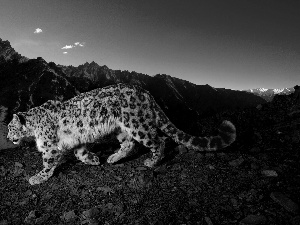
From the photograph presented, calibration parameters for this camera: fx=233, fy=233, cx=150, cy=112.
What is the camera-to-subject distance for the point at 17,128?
21.5ft

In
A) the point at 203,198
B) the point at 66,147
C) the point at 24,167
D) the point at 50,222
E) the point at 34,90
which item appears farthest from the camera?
the point at 34,90

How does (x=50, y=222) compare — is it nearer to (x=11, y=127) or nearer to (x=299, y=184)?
(x=11, y=127)

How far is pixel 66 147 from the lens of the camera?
21.2 ft

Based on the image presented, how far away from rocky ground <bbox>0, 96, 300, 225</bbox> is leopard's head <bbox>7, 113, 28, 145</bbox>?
3.34 ft

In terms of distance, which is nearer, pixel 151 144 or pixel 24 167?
pixel 151 144

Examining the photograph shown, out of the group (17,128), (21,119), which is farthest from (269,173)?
A: (17,128)

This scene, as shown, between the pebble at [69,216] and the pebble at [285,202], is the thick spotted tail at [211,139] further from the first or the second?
the pebble at [69,216]

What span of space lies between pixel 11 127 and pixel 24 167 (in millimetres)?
1305

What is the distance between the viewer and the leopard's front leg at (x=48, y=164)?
20.2 ft

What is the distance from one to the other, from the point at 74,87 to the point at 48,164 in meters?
86.1

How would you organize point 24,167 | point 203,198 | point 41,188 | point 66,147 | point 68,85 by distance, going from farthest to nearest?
point 68,85 → point 24,167 → point 66,147 → point 41,188 → point 203,198

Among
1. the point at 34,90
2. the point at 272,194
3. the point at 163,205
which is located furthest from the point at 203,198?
the point at 34,90

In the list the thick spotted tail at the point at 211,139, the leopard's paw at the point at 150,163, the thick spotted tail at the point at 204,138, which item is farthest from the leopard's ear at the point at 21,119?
the thick spotted tail at the point at 211,139

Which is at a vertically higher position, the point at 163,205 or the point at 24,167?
the point at 163,205
